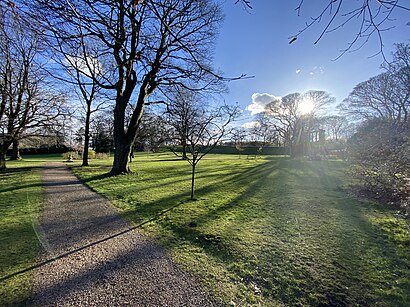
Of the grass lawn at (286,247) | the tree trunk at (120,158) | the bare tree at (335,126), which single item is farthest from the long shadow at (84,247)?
the bare tree at (335,126)

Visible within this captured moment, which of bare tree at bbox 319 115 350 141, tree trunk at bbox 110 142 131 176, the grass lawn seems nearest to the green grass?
the grass lawn

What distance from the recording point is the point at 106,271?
8.73 ft

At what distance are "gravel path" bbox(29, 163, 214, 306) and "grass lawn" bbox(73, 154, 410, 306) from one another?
0.30 meters

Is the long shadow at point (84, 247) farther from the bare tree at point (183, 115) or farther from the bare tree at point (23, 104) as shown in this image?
the bare tree at point (23, 104)

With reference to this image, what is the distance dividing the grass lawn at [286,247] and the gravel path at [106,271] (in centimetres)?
30

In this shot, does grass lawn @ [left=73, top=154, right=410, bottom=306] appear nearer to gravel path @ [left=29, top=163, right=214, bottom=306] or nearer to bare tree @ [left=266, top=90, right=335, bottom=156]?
gravel path @ [left=29, top=163, right=214, bottom=306]

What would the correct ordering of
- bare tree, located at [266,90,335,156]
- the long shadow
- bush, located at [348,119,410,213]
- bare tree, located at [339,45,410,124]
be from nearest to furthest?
1. the long shadow
2. bush, located at [348,119,410,213]
3. bare tree, located at [339,45,410,124]
4. bare tree, located at [266,90,335,156]

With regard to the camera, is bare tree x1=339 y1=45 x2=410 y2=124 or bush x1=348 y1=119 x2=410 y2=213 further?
bare tree x1=339 y1=45 x2=410 y2=124

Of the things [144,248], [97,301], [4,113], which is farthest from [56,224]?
[4,113]

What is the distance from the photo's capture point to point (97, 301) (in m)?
2.15

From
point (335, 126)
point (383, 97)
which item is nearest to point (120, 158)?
point (383, 97)

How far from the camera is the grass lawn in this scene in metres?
2.35

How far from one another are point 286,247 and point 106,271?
2.86 metres

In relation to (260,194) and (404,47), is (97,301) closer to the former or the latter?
(260,194)
